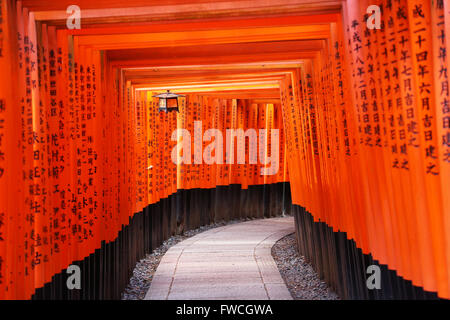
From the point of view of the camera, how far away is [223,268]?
757 cm

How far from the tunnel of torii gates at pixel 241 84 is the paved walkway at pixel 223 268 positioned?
27.7 inches

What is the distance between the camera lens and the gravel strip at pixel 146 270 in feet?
21.8

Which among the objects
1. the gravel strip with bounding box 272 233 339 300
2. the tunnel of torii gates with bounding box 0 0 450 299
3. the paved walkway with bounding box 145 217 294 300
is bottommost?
the gravel strip with bounding box 272 233 339 300

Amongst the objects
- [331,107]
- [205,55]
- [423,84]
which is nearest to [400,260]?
[423,84]

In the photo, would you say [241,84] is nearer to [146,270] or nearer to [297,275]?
[297,275]

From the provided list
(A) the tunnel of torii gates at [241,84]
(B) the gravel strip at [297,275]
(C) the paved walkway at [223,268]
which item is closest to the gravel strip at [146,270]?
(C) the paved walkway at [223,268]

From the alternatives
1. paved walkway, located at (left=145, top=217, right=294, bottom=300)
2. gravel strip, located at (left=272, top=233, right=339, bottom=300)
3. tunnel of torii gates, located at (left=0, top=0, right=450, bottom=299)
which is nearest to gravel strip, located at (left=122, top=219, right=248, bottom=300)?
paved walkway, located at (left=145, top=217, right=294, bottom=300)

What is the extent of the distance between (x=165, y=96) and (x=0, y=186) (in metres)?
5.48

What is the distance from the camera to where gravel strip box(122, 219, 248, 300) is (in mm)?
A: 6638

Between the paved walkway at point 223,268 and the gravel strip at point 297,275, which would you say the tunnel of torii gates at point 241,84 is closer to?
the gravel strip at point 297,275

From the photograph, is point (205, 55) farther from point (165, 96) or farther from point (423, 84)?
point (423, 84)

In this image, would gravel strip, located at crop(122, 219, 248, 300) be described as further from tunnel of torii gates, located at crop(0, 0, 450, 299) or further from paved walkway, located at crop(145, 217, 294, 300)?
tunnel of torii gates, located at crop(0, 0, 450, 299)

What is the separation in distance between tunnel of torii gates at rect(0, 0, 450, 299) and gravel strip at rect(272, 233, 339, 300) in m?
0.22

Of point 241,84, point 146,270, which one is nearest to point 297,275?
point 146,270
